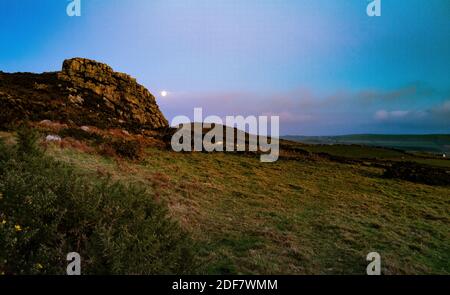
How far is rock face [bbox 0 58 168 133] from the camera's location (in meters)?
24.0

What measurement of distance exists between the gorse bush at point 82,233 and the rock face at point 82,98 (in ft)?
51.5

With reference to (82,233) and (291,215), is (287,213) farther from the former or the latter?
(82,233)

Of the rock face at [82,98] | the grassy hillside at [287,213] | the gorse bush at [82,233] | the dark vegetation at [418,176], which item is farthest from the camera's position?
the dark vegetation at [418,176]

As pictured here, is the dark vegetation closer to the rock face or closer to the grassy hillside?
the grassy hillside

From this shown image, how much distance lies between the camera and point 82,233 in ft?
18.9

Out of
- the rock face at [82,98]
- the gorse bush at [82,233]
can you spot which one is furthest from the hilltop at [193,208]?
the rock face at [82,98]

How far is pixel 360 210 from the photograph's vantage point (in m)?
14.8

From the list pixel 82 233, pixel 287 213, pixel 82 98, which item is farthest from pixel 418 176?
pixel 82 98

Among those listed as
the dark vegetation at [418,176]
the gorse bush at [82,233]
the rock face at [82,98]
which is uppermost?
the rock face at [82,98]

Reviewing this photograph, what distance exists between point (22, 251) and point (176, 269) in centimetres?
239

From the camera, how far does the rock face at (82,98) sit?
24.0 m

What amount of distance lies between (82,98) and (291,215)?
109 feet

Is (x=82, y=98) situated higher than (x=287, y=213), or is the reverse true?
(x=82, y=98)

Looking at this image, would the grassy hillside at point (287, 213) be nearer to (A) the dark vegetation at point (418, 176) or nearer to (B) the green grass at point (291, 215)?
(B) the green grass at point (291, 215)
